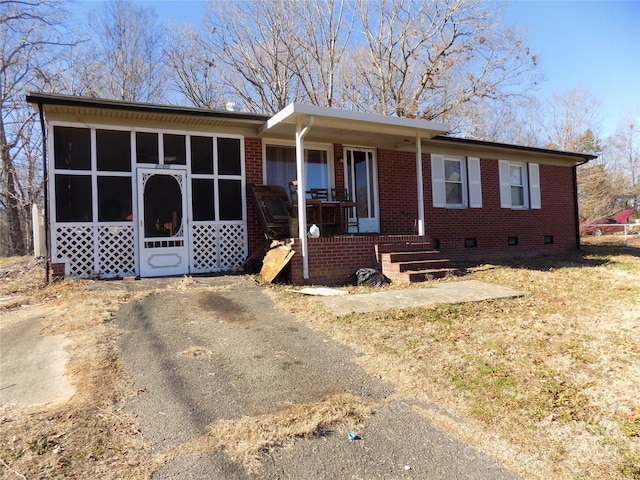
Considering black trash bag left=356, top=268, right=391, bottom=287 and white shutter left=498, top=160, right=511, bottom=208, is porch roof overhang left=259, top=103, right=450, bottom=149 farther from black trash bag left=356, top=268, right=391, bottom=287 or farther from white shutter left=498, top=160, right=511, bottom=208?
white shutter left=498, top=160, right=511, bottom=208

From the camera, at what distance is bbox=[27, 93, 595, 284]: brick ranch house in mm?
7426

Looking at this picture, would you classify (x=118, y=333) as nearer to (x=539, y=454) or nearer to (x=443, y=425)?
(x=443, y=425)

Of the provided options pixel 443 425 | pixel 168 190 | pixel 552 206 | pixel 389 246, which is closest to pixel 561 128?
pixel 552 206

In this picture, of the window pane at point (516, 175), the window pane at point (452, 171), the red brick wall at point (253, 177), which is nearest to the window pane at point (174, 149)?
the red brick wall at point (253, 177)

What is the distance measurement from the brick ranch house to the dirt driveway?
3.31 meters

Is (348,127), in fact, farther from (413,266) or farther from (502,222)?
(502,222)

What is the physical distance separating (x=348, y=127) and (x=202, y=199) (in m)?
3.35

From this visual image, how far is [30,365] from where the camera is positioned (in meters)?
3.70

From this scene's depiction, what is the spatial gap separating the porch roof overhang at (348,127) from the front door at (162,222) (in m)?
2.24

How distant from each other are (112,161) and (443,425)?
296 inches

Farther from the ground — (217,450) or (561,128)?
(561,128)

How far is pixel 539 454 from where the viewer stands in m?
2.32

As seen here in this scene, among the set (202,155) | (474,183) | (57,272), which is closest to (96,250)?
(57,272)

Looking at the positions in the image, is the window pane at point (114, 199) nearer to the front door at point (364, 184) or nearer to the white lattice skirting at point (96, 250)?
the white lattice skirting at point (96, 250)
